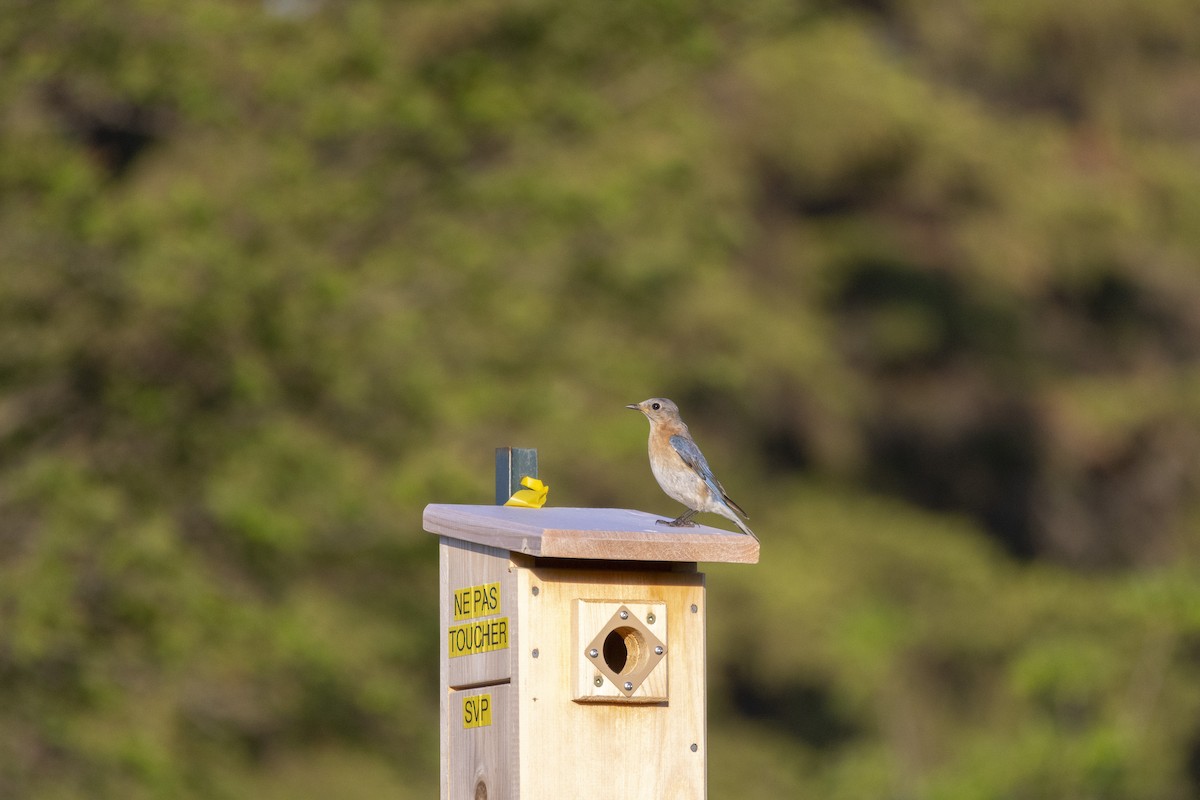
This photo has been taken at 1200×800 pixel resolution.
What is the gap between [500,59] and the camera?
39.3 feet

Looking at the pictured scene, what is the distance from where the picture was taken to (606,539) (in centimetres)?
402

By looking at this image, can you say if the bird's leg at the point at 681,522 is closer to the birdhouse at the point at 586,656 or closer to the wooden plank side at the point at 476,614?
the birdhouse at the point at 586,656

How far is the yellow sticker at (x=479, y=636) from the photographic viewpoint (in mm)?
4191

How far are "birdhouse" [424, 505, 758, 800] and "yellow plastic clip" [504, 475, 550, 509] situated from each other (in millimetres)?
81

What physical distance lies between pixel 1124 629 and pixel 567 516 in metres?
10.1

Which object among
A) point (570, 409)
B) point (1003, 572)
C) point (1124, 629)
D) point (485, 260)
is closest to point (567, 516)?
point (485, 260)

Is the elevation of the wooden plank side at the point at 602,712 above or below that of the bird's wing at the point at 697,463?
below

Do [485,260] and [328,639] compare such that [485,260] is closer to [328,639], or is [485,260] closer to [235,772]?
[328,639]

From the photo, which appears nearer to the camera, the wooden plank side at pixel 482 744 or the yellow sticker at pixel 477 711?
the wooden plank side at pixel 482 744

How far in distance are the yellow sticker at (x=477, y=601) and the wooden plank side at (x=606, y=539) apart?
0.37ft

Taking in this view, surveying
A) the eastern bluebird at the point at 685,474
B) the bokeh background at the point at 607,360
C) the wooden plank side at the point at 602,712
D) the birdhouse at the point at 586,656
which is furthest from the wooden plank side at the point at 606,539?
the bokeh background at the point at 607,360

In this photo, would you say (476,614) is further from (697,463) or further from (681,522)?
(697,463)

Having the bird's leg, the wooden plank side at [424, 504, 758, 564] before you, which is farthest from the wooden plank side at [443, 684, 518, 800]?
the bird's leg

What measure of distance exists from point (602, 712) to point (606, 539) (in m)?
0.37
